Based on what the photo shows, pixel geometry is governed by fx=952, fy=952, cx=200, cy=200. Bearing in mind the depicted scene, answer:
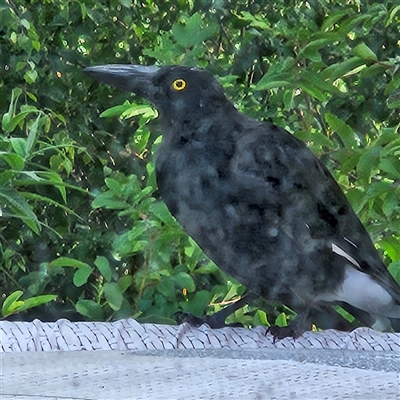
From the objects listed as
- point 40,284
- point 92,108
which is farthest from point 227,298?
point 92,108

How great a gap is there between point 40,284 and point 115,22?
39 centimetres

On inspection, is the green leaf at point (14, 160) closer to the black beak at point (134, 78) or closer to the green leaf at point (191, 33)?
the black beak at point (134, 78)

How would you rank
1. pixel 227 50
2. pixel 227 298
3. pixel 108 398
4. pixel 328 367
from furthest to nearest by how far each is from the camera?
pixel 227 50
pixel 227 298
pixel 328 367
pixel 108 398

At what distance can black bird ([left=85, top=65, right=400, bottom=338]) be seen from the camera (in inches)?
37.4

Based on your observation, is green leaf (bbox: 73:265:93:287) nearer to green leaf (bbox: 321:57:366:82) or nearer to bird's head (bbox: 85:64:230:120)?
bird's head (bbox: 85:64:230:120)

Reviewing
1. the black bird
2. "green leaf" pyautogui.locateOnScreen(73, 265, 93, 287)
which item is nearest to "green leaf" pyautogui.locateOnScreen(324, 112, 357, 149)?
the black bird

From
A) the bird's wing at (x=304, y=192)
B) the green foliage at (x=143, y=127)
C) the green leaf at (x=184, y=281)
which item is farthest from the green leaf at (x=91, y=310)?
the bird's wing at (x=304, y=192)

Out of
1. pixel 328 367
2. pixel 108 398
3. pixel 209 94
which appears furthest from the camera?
pixel 209 94

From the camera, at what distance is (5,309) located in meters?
1.07

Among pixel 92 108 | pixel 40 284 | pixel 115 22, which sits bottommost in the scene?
pixel 40 284

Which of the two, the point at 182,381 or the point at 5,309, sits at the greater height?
the point at 182,381

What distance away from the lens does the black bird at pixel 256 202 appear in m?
0.95

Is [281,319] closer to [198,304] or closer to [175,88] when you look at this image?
[198,304]

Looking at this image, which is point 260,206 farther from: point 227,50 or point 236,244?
point 227,50
